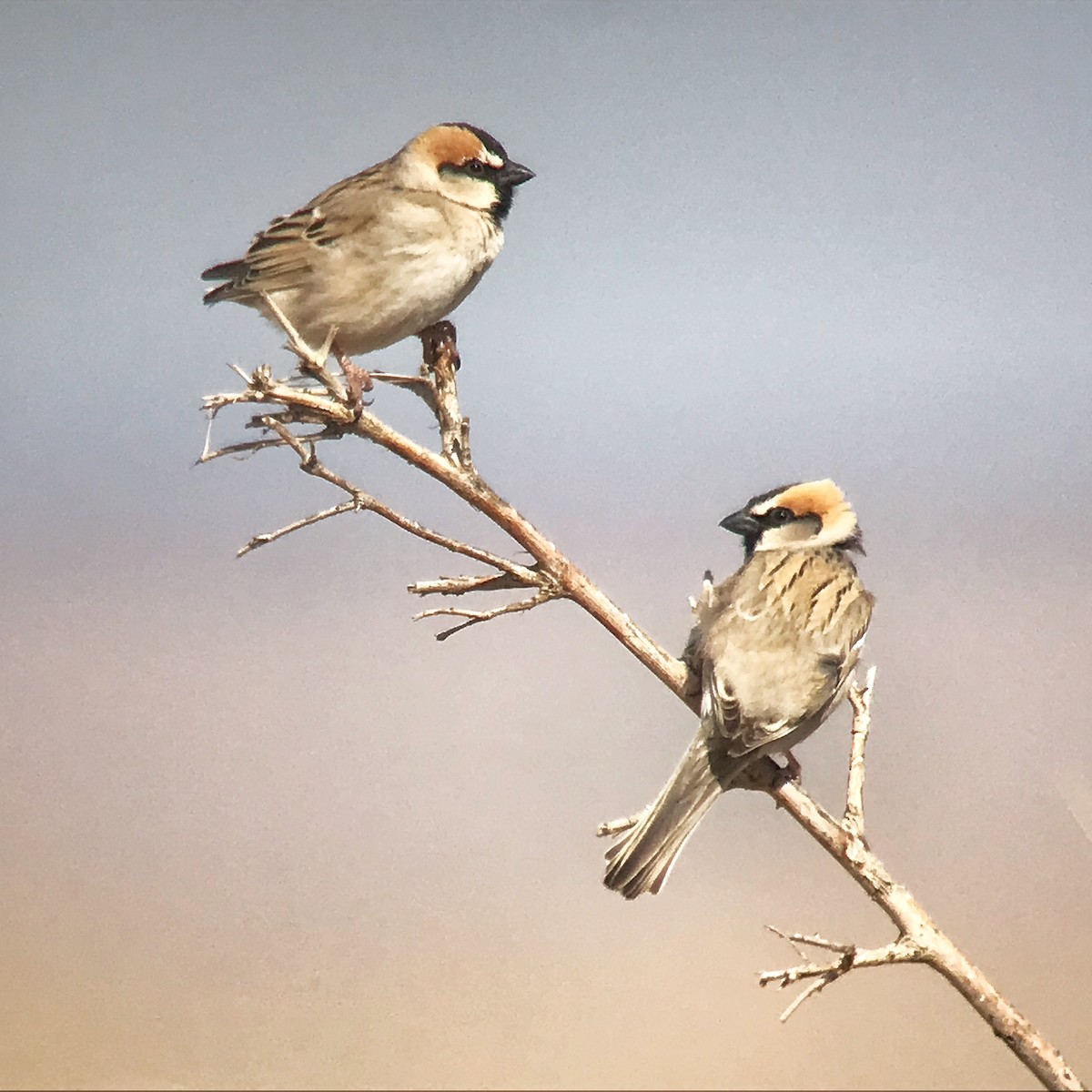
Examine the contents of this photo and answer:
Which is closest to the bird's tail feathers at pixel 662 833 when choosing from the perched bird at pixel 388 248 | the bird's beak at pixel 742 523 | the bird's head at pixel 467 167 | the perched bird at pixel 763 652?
the perched bird at pixel 763 652

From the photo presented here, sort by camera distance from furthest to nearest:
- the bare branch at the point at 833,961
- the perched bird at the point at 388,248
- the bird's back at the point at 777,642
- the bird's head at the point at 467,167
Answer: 1. the bird's head at the point at 467,167
2. the perched bird at the point at 388,248
3. the bird's back at the point at 777,642
4. the bare branch at the point at 833,961

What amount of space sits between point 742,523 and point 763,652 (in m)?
0.27

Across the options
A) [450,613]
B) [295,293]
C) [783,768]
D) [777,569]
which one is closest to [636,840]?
[783,768]

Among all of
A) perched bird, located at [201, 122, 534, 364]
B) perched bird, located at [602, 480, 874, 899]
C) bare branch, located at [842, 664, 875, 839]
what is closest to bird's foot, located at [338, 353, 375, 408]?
perched bird, located at [201, 122, 534, 364]

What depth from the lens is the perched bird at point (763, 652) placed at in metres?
1.18

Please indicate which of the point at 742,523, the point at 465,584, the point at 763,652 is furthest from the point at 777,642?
the point at 465,584

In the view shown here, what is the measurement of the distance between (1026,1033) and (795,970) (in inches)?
7.1

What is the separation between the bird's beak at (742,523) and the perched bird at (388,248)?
1.49 feet

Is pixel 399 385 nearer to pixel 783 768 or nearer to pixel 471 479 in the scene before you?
pixel 471 479

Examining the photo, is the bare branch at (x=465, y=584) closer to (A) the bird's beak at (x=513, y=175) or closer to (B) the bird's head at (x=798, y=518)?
(B) the bird's head at (x=798, y=518)

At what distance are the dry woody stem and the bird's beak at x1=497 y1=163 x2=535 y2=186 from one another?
0.61 meters

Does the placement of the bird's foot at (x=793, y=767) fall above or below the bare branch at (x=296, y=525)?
below

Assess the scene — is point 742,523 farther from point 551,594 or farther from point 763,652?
point 551,594

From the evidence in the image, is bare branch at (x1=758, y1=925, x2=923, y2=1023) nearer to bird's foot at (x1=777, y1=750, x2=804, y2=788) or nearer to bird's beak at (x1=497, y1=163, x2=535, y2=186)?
bird's foot at (x1=777, y1=750, x2=804, y2=788)
